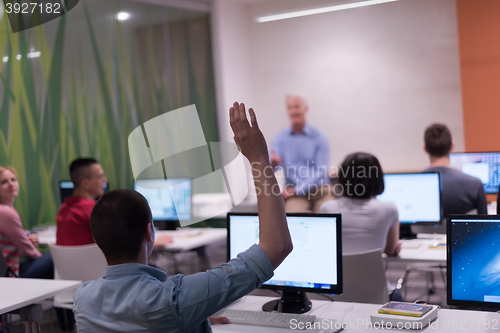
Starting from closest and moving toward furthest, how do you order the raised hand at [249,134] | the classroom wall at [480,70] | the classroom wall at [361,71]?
the raised hand at [249,134] < the classroom wall at [480,70] < the classroom wall at [361,71]

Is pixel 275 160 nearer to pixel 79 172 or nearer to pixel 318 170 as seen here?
pixel 318 170

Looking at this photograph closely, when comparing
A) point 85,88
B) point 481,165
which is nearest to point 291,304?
point 481,165

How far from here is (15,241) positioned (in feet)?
12.9

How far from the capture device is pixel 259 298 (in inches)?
102

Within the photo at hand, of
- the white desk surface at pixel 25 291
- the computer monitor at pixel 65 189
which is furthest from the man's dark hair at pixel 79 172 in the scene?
the white desk surface at pixel 25 291

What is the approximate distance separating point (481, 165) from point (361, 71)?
288 cm

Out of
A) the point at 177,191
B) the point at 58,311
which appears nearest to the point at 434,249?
the point at 177,191

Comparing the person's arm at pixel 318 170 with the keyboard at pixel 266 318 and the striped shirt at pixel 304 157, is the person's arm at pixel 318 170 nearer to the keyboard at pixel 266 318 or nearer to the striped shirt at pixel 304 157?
the striped shirt at pixel 304 157

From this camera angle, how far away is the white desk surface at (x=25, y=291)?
2482mm

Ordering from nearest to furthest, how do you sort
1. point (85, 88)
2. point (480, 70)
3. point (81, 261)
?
point (81, 261) < point (85, 88) < point (480, 70)

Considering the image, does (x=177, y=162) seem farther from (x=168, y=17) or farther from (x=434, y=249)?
(x=168, y=17)

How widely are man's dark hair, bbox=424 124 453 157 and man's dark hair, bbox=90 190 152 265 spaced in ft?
9.90

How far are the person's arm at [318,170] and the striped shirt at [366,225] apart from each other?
3.38 meters

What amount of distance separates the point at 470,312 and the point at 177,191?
2478 mm
